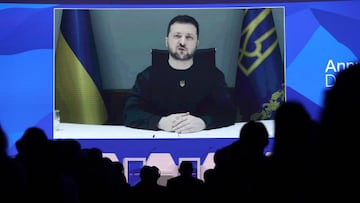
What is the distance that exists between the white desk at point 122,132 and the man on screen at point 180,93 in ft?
0.23

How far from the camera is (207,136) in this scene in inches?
311

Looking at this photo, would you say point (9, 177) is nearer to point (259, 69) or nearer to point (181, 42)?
point (181, 42)

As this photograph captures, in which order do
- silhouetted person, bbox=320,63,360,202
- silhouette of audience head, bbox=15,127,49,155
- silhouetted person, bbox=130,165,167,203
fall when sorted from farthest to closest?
silhouetted person, bbox=130,165,167,203 < silhouette of audience head, bbox=15,127,49,155 < silhouetted person, bbox=320,63,360,202

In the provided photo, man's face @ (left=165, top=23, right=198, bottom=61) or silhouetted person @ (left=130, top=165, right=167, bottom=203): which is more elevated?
man's face @ (left=165, top=23, right=198, bottom=61)

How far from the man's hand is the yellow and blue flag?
83cm

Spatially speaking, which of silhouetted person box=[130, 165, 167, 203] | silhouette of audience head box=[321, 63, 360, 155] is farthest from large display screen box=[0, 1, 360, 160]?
silhouette of audience head box=[321, 63, 360, 155]

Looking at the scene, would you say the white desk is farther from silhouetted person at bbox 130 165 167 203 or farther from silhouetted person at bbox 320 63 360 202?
silhouetted person at bbox 320 63 360 202

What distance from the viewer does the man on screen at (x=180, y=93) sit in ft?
26.0

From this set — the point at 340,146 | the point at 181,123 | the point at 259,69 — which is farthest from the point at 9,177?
the point at 259,69

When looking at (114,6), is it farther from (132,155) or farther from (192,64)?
(132,155)

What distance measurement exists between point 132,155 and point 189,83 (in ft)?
4.06

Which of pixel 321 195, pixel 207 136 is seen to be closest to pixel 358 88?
pixel 321 195

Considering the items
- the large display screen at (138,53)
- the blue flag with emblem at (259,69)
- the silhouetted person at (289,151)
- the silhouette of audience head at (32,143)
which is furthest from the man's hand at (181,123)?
the silhouetted person at (289,151)

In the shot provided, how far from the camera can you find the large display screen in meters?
7.95
